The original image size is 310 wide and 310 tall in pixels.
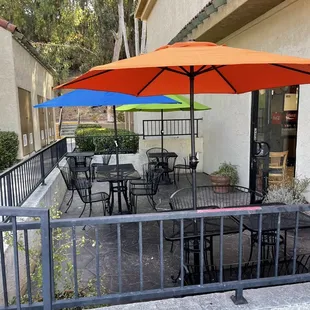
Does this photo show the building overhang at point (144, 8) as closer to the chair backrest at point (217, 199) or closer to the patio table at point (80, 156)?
the patio table at point (80, 156)

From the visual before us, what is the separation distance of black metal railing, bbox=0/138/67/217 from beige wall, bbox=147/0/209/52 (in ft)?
16.4

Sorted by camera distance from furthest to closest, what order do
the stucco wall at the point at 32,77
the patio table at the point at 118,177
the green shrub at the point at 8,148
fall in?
the stucco wall at the point at 32,77 → the green shrub at the point at 8,148 → the patio table at the point at 118,177

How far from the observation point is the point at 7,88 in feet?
28.5

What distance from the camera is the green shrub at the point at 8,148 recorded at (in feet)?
25.9

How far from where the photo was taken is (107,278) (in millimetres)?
3395

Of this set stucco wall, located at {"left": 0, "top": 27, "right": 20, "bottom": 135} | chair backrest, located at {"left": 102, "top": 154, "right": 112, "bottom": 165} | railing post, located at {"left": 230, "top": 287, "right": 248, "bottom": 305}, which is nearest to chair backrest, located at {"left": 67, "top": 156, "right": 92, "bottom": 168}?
chair backrest, located at {"left": 102, "top": 154, "right": 112, "bottom": 165}

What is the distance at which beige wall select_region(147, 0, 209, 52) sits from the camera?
8242 millimetres

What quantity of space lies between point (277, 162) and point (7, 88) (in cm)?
751

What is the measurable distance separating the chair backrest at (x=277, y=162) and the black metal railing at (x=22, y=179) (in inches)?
168

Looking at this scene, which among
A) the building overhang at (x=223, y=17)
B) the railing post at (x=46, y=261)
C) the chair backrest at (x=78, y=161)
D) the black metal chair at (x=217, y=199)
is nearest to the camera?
the railing post at (x=46, y=261)

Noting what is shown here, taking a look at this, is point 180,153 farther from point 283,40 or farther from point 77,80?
point 77,80

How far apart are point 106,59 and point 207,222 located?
18.3 metres

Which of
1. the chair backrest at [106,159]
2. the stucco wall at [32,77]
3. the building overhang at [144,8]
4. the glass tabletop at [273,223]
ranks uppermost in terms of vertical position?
the building overhang at [144,8]

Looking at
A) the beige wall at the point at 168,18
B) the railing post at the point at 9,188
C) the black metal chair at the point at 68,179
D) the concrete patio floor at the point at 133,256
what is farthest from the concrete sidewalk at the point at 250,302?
Result: the beige wall at the point at 168,18
